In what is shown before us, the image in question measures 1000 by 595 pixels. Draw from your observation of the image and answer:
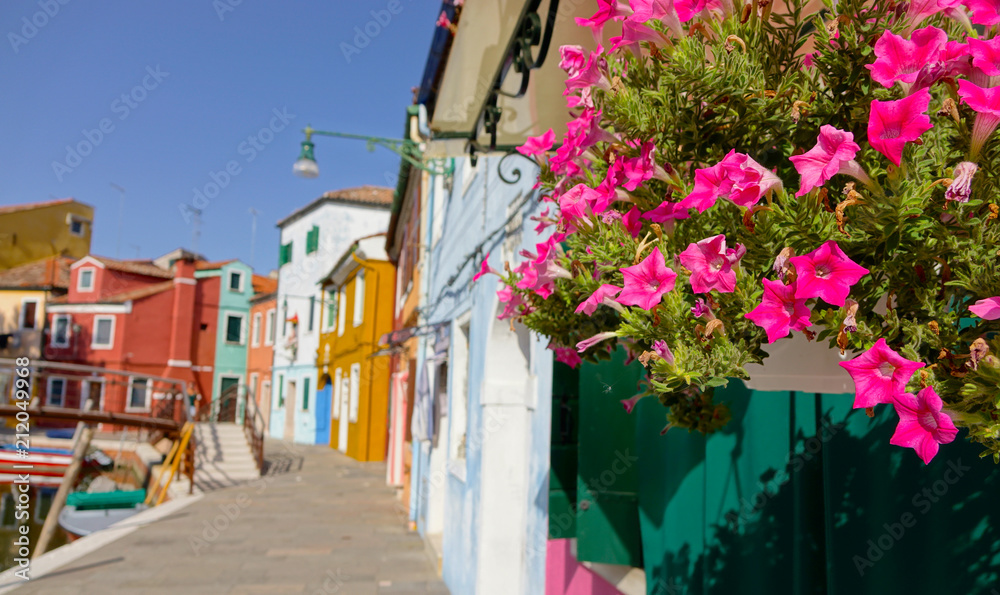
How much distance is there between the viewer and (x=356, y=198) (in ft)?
107

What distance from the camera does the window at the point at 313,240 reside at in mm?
32438

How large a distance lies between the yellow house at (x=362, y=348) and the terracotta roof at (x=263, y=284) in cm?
1259

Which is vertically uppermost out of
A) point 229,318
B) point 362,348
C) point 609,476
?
point 229,318

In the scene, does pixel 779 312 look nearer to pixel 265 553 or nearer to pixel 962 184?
pixel 962 184

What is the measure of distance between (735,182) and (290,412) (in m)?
33.5

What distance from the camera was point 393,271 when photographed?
2306 cm

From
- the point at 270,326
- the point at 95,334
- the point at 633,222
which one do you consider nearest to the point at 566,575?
the point at 633,222

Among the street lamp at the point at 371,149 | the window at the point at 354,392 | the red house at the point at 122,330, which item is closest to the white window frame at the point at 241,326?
the red house at the point at 122,330

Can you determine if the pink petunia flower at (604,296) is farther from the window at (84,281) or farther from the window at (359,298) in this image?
the window at (84,281)

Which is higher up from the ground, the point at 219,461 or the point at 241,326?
the point at 241,326

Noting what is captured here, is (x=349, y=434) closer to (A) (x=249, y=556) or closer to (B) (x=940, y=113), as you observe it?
(A) (x=249, y=556)

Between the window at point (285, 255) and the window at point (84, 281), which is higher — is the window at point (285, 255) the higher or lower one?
the higher one

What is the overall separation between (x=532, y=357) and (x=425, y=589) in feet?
15.4

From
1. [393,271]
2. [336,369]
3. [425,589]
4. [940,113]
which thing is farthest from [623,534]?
[336,369]
